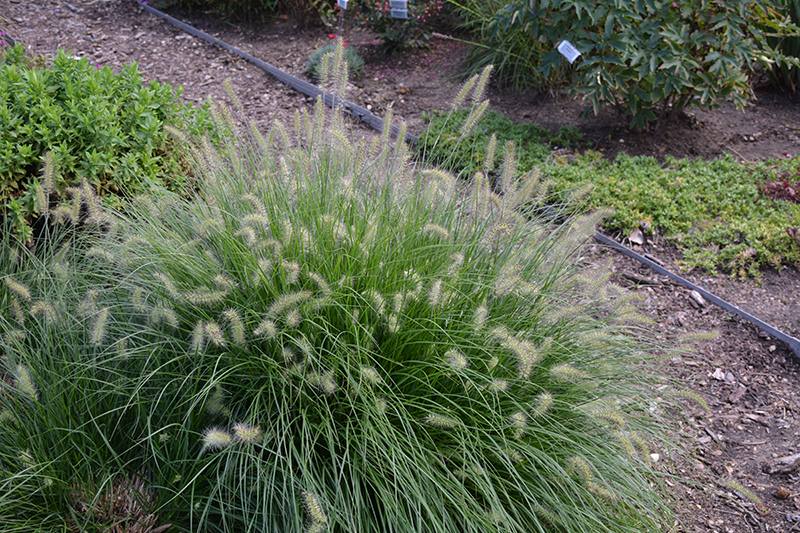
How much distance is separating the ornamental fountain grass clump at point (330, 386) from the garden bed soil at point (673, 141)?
1.83ft

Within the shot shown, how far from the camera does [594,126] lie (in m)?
6.05

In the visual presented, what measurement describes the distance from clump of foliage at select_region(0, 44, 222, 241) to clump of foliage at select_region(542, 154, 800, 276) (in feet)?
9.12

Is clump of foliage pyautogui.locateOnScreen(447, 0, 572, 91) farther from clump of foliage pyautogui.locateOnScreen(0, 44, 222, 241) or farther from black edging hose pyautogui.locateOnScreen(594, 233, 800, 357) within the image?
clump of foliage pyautogui.locateOnScreen(0, 44, 222, 241)

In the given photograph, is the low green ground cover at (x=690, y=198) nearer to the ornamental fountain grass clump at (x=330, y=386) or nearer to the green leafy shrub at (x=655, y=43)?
the green leafy shrub at (x=655, y=43)

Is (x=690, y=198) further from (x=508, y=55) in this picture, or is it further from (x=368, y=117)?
(x=368, y=117)

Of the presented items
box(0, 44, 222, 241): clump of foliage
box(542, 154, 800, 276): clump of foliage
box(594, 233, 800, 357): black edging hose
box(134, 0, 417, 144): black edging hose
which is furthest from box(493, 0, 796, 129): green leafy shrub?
box(0, 44, 222, 241): clump of foliage

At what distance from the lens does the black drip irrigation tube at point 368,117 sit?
12.5 feet

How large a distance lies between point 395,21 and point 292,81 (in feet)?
5.09

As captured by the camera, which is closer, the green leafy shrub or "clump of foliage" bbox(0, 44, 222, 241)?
"clump of foliage" bbox(0, 44, 222, 241)

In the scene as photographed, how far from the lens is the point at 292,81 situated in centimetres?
695

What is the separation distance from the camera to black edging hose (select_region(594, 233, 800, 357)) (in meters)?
3.76

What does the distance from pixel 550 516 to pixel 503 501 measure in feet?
0.70

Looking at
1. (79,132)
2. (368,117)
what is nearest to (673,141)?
(368,117)

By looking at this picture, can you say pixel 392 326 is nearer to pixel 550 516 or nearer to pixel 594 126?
pixel 550 516
